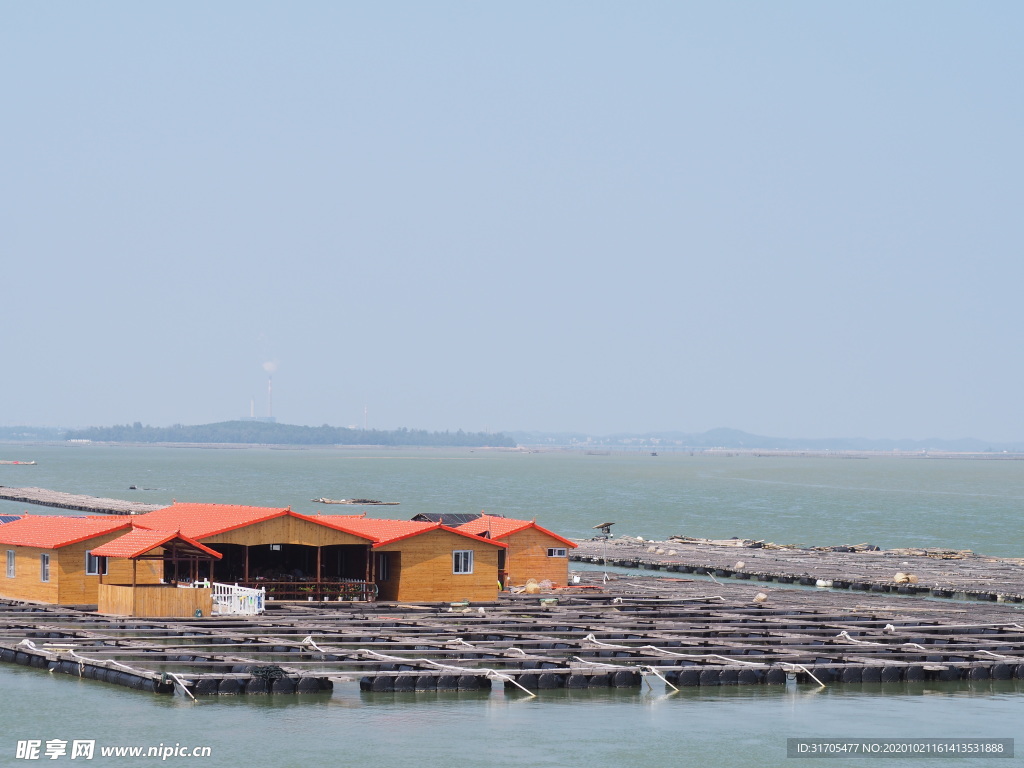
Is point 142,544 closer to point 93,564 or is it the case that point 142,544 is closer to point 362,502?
point 93,564

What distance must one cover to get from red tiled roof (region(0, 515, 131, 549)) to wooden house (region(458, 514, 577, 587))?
1475 cm

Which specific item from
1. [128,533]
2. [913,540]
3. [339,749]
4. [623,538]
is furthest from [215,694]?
[913,540]

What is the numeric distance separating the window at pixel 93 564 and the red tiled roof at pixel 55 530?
80 cm

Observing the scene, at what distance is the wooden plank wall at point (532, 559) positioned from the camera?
62250 millimetres

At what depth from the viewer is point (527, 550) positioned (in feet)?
205

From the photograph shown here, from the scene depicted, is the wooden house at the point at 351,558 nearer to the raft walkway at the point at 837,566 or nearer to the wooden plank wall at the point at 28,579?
the wooden plank wall at the point at 28,579

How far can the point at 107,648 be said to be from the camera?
4159cm

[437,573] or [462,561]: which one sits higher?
[462,561]

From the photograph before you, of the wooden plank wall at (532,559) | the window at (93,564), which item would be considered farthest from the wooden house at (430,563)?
the window at (93,564)

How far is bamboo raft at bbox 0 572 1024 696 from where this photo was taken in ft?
126

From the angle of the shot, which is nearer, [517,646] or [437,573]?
[517,646]

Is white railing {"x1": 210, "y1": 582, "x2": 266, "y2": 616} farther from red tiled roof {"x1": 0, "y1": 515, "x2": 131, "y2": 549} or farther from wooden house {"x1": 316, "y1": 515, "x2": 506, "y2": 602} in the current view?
red tiled roof {"x1": 0, "y1": 515, "x2": 131, "y2": 549}

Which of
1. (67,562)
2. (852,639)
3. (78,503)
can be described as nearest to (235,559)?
(67,562)

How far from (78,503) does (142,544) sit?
9039 centimetres
